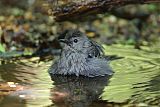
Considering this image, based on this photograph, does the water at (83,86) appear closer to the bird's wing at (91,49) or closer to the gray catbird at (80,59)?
the gray catbird at (80,59)

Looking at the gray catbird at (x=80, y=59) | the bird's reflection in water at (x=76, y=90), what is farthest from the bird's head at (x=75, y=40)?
the bird's reflection in water at (x=76, y=90)

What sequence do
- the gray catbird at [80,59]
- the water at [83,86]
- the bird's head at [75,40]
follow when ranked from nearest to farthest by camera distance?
the water at [83,86] < the gray catbird at [80,59] < the bird's head at [75,40]

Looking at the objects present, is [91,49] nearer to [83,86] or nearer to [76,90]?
[83,86]

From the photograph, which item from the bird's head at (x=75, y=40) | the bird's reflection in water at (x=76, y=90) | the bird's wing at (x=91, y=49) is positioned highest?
the bird's head at (x=75, y=40)

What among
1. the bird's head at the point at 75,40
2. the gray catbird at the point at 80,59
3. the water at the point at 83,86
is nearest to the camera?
the water at the point at 83,86

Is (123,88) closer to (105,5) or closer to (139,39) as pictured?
(105,5)

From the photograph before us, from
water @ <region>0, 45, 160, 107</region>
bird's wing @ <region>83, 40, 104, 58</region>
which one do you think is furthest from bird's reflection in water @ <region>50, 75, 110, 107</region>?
bird's wing @ <region>83, 40, 104, 58</region>

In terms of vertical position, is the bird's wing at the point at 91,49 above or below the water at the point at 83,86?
above

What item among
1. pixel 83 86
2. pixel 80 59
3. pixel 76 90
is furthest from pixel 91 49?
pixel 76 90

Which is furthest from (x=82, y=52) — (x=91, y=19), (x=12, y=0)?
(x=12, y=0)

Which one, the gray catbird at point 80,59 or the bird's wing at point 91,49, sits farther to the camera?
the bird's wing at point 91,49
